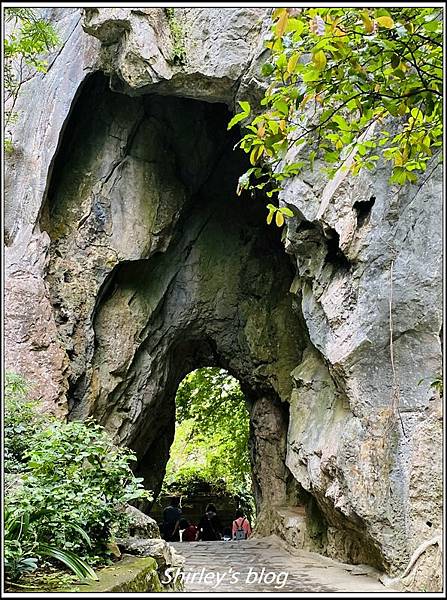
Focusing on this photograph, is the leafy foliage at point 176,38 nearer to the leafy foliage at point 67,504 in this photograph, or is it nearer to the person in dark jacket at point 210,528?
the leafy foliage at point 67,504

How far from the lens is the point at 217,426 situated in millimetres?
17016

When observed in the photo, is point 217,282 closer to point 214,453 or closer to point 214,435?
point 214,435

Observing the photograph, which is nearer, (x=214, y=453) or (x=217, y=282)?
(x=217, y=282)

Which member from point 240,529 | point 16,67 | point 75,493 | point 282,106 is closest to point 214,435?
point 240,529

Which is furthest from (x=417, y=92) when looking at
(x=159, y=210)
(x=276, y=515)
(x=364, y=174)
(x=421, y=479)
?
(x=276, y=515)

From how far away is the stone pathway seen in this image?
6449mm

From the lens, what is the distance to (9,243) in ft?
28.1

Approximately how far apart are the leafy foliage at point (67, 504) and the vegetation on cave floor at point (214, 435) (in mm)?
11314

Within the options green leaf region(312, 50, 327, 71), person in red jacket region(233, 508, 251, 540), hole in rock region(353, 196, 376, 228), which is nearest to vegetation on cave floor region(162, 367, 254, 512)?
person in red jacket region(233, 508, 251, 540)

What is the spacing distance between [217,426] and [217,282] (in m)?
6.53

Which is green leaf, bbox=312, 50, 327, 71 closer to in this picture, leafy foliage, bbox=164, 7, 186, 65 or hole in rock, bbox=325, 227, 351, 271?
hole in rock, bbox=325, 227, 351, 271

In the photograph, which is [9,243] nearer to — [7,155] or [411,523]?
[7,155]

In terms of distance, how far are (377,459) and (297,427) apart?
83.3 inches

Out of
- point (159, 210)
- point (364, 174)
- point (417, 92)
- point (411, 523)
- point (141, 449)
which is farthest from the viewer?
point (141, 449)
